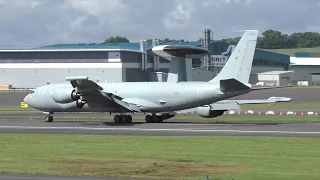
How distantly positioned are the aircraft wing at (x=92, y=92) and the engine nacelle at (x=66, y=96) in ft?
2.21

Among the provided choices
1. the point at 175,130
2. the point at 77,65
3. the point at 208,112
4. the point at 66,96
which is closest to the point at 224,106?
the point at 208,112

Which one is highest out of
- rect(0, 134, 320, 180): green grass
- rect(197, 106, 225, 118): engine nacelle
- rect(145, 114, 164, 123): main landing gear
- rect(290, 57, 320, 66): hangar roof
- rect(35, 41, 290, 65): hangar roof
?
rect(35, 41, 290, 65): hangar roof

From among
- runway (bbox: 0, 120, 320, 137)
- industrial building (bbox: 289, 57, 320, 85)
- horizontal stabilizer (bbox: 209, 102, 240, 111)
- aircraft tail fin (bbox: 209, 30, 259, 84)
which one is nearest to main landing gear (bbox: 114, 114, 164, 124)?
runway (bbox: 0, 120, 320, 137)

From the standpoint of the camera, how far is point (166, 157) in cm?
2917

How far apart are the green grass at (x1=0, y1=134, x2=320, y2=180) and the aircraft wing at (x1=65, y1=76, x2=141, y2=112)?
46.0 feet

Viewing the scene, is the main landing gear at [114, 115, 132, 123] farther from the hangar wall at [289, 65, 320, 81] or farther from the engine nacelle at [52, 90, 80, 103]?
the hangar wall at [289, 65, 320, 81]

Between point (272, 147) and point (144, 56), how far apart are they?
87.2 m

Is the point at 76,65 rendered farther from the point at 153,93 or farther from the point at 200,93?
the point at 200,93

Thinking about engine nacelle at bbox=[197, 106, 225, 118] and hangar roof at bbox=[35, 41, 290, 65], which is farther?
hangar roof at bbox=[35, 41, 290, 65]

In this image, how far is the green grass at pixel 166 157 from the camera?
24.5 meters

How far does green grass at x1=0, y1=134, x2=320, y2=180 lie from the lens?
24.5 m

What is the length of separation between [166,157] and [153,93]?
27.0m

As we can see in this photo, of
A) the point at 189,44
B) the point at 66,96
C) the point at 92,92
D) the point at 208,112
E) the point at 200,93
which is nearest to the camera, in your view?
the point at 200,93

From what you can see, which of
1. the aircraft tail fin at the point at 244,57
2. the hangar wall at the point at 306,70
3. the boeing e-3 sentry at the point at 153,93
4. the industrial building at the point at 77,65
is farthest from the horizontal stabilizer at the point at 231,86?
the hangar wall at the point at 306,70
